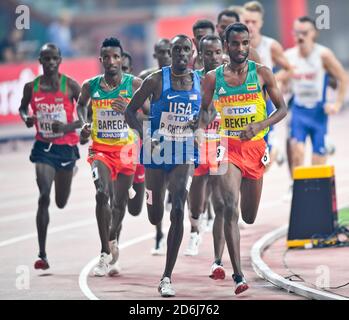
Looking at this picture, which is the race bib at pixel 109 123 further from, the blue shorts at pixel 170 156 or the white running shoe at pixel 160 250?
the white running shoe at pixel 160 250

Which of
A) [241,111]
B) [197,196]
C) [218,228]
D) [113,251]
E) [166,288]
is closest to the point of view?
[166,288]

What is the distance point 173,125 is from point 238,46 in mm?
1075

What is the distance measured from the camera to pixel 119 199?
14484 millimetres

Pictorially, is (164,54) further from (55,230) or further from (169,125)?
(55,230)

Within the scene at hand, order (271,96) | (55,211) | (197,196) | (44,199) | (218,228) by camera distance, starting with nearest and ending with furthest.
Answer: (271,96)
(218,228)
(44,199)
(197,196)
(55,211)

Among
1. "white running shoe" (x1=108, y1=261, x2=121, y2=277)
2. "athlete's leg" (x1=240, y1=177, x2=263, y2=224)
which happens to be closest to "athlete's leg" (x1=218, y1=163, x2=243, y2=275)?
"athlete's leg" (x1=240, y1=177, x2=263, y2=224)

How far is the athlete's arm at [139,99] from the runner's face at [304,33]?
717 centimetres

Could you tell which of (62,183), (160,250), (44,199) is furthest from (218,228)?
(62,183)

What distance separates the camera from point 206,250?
52.9ft

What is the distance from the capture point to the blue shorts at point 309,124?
20.0 metres

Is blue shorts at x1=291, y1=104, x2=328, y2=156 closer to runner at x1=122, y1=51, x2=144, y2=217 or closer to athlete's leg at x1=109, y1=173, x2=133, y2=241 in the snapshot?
runner at x1=122, y1=51, x2=144, y2=217

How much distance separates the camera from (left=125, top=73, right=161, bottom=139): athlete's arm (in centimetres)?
1325

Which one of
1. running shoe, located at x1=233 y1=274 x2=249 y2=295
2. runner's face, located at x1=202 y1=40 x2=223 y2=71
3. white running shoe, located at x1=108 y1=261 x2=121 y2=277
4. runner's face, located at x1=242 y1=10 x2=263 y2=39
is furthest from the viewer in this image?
runner's face, located at x1=242 y1=10 x2=263 y2=39

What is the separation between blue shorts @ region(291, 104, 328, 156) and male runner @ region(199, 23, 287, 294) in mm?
6831
